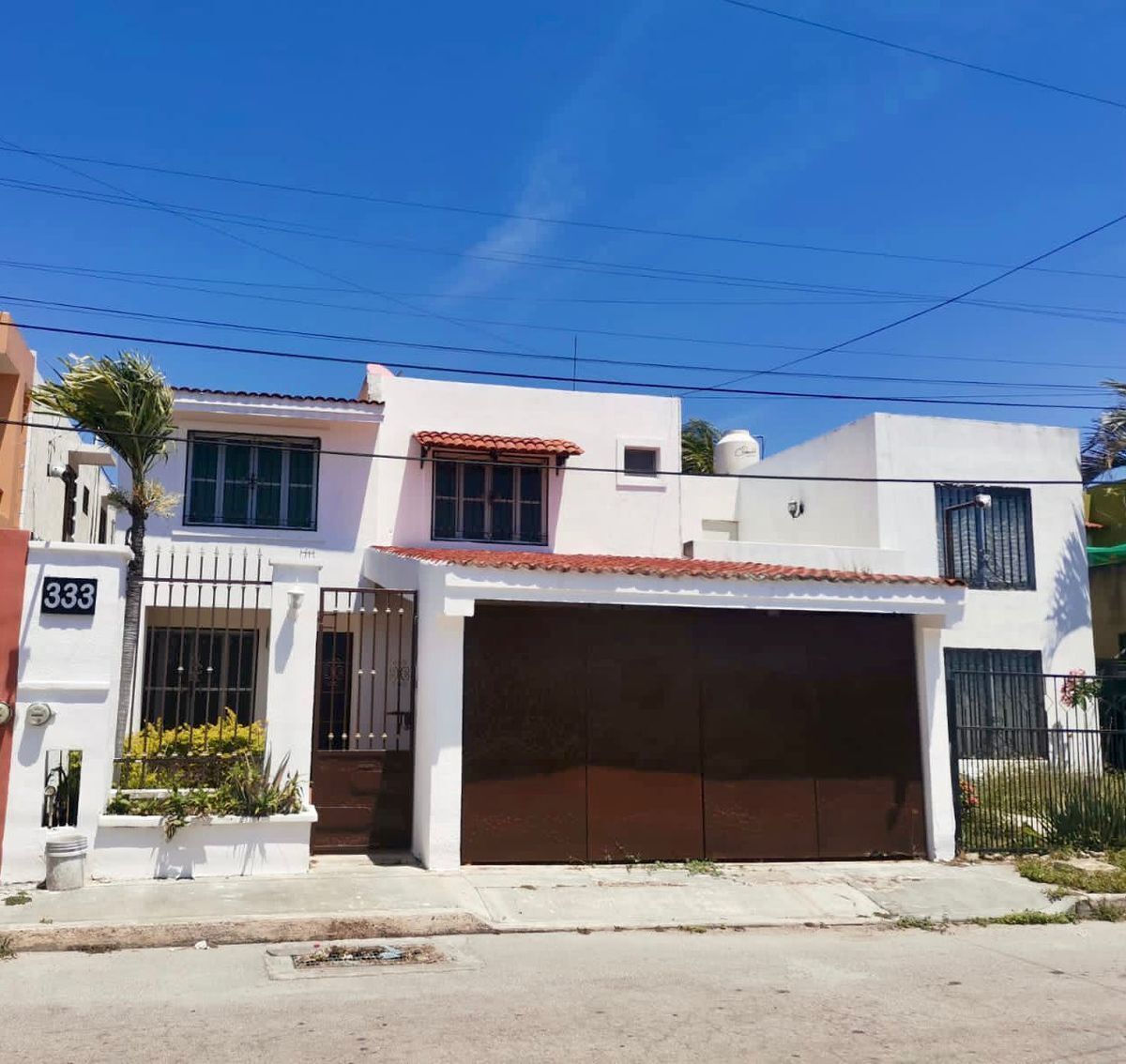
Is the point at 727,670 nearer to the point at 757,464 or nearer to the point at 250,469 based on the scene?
the point at 250,469

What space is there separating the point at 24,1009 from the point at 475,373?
33.9 feet

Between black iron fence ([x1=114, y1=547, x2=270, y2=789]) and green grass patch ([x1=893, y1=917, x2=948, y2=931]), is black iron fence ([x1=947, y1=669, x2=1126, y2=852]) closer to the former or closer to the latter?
green grass patch ([x1=893, y1=917, x2=948, y2=931])

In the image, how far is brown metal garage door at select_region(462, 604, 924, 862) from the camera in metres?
10.5

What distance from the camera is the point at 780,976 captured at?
7.20m

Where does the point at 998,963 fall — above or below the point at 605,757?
below

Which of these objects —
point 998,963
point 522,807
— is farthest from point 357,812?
point 998,963

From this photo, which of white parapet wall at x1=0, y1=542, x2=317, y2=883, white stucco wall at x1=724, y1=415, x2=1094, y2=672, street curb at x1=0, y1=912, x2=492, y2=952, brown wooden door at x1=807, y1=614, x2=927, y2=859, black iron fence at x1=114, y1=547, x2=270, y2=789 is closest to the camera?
street curb at x1=0, y1=912, x2=492, y2=952

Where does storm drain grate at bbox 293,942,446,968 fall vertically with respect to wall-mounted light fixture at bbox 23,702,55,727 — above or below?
below

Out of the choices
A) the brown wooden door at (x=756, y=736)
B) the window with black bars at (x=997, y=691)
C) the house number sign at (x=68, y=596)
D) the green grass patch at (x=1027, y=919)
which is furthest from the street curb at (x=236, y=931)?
the window with black bars at (x=997, y=691)

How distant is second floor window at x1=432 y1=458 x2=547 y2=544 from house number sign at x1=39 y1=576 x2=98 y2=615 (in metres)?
7.07

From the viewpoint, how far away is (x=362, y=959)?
Result: 7.52m

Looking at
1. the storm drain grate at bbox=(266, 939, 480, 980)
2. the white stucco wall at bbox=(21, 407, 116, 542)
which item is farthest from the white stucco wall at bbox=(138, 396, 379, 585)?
the storm drain grate at bbox=(266, 939, 480, 980)

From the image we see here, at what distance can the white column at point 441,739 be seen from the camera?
10055 millimetres

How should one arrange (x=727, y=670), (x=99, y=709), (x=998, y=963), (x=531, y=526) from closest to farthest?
(x=998, y=963) < (x=99, y=709) < (x=727, y=670) < (x=531, y=526)
